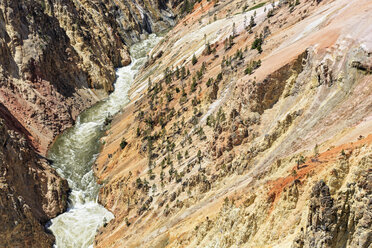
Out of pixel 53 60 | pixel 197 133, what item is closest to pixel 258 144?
pixel 197 133

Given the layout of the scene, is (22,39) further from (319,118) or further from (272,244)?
(272,244)

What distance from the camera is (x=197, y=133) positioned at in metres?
34.7

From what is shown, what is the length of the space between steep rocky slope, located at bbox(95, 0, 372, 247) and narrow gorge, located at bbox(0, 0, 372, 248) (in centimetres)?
11

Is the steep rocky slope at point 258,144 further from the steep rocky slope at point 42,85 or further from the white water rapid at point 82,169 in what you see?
the steep rocky slope at point 42,85

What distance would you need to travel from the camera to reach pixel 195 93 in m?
41.5

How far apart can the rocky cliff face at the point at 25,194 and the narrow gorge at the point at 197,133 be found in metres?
0.14

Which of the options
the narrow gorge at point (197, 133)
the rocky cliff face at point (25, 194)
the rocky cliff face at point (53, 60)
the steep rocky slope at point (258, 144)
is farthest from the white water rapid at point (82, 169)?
the rocky cliff face at point (53, 60)

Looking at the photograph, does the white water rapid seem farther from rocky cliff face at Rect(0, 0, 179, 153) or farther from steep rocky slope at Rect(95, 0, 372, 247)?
rocky cliff face at Rect(0, 0, 179, 153)

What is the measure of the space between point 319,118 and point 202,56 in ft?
100

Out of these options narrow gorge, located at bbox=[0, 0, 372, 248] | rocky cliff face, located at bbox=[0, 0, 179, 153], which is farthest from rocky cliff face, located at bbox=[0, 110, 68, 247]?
rocky cliff face, located at bbox=[0, 0, 179, 153]

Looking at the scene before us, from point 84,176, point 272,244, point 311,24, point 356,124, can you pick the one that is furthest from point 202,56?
point 272,244

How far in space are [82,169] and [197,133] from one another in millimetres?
17252

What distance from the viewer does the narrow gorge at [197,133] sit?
17156 mm

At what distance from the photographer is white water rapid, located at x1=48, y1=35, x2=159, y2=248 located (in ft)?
114
